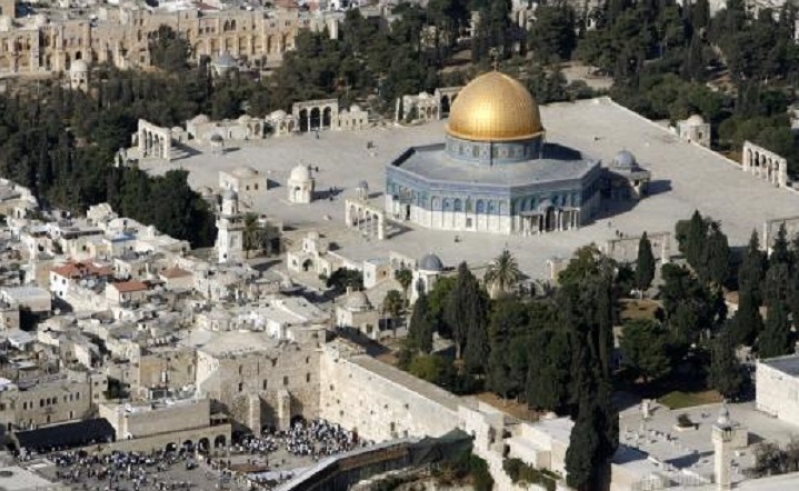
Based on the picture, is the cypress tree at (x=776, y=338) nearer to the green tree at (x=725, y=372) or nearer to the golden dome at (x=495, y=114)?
the green tree at (x=725, y=372)

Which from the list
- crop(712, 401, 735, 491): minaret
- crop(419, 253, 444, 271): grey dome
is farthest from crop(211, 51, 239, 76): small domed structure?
crop(712, 401, 735, 491): minaret

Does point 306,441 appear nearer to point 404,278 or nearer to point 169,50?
point 404,278

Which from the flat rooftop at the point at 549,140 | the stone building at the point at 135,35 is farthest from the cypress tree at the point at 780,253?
the stone building at the point at 135,35

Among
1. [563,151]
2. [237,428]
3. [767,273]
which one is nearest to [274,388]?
[237,428]

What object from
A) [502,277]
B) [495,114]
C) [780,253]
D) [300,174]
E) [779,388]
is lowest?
[300,174]

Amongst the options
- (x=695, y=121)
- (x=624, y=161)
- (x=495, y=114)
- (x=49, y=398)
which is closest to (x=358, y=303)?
(x=49, y=398)

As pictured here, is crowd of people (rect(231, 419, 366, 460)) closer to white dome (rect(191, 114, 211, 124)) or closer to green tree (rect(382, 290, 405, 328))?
green tree (rect(382, 290, 405, 328))
